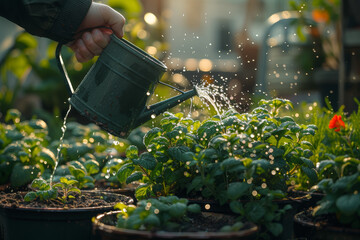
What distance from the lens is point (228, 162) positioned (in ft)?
5.29

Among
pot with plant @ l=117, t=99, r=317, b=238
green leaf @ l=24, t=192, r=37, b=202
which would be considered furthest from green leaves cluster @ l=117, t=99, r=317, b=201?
green leaf @ l=24, t=192, r=37, b=202

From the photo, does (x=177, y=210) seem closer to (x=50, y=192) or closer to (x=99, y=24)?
(x=50, y=192)

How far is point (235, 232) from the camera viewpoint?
4.62 feet

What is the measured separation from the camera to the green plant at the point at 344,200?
1.44m

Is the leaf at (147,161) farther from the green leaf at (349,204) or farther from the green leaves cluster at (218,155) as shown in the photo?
the green leaf at (349,204)

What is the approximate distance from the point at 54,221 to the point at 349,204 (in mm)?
969

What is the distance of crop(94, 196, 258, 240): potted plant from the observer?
4.58 ft

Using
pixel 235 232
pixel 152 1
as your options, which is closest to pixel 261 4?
pixel 152 1

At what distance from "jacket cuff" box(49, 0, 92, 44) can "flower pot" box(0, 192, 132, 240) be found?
2.33 ft

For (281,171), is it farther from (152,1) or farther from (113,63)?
(152,1)

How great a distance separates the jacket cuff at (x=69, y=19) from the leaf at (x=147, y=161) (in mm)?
604

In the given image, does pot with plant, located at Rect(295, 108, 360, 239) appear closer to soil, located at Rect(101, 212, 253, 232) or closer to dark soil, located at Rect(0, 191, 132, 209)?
soil, located at Rect(101, 212, 253, 232)

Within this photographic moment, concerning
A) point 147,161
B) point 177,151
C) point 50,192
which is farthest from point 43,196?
point 177,151

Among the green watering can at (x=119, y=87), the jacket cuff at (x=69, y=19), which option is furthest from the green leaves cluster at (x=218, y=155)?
the jacket cuff at (x=69, y=19)
